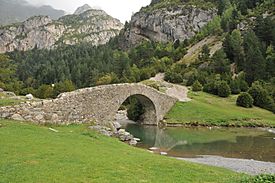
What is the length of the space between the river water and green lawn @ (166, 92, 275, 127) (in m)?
3.52

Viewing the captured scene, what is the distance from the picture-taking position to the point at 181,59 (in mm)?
136875

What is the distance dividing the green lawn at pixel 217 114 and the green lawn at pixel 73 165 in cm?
4017

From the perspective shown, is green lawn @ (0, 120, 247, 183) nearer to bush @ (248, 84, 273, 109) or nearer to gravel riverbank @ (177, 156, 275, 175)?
gravel riverbank @ (177, 156, 275, 175)

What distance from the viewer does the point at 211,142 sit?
139 feet

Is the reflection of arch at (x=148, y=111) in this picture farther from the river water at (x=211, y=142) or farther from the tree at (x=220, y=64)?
the tree at (x=220, y=64)

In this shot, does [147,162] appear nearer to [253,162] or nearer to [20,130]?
[20,130]

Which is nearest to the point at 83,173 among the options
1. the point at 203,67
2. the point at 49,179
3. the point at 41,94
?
the point at 49,179

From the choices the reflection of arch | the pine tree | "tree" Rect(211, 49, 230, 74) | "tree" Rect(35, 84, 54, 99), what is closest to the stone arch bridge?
the reflection of arch

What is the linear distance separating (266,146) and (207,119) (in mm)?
20195

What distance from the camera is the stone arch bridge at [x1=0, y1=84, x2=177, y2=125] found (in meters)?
28.3

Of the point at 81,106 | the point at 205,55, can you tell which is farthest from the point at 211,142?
the point at 205,55

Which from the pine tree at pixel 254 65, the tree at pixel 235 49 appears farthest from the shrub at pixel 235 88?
the tree at pixel 235 49

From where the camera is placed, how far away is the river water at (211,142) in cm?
3534

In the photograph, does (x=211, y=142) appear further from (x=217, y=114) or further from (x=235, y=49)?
(x=235, y=49)
